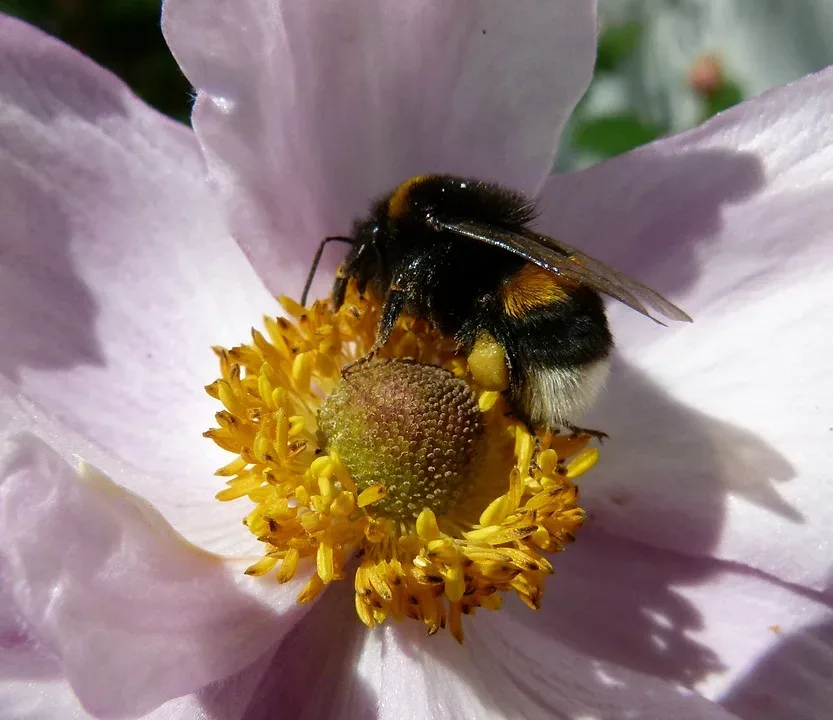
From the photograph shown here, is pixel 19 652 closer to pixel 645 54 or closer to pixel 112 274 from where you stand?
pixel 112 274

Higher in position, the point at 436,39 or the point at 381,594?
the point at 436,39

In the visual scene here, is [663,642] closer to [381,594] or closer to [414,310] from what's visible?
[381,594]

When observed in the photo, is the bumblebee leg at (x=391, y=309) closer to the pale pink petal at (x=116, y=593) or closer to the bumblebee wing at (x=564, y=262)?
the bumblebee wing at (x=564, y=262)

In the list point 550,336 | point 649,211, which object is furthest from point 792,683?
point 649,211

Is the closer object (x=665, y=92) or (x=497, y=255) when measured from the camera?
(x=497, y=255)

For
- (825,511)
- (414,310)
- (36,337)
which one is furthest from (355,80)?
(825,511)

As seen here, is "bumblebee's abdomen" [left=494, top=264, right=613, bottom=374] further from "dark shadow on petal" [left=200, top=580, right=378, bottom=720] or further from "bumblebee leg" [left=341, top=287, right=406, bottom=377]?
"dark shadow on petal" [left=200, top=580, right=378, bottom=720]

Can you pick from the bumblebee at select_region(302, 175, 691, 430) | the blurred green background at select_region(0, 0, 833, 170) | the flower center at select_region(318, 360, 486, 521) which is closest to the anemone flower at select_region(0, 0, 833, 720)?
the flower center at select_region(318, 360, 486, 521)
